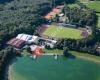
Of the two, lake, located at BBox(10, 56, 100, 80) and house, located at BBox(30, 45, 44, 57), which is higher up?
house, located at BBox(30, 45, 44, 57)

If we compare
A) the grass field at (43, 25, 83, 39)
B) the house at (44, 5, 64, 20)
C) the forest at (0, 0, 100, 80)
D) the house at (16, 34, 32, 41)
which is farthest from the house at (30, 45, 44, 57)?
the house at (44, 5, 64, 20)

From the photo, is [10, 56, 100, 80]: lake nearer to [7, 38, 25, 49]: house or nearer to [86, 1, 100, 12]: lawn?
[7, 38, 25, 49]: house

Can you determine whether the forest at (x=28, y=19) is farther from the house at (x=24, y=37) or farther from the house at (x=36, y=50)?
the house at (x=36, y=50)

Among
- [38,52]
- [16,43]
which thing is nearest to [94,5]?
[38,52]

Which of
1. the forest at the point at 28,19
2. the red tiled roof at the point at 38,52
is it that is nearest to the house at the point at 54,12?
the forest at the point at 28,19

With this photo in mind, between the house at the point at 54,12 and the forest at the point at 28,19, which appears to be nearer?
the forest at the point at 28,19

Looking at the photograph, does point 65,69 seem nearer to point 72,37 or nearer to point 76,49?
point 76,49
